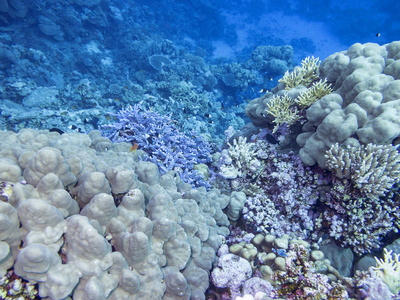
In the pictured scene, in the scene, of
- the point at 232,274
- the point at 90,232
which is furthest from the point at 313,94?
the point at 90,232

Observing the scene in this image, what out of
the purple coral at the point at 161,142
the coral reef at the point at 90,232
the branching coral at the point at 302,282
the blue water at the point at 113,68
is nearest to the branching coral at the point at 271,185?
the purple coral at the point at 161,142

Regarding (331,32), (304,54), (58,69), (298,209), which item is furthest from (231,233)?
(331,32)

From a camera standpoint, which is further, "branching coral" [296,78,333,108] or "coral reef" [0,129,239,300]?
"branching coral" [296,78,333,108]

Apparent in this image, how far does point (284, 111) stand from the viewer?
4641 millimetres

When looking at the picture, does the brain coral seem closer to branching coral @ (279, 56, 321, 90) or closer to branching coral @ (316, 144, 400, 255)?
branching coral @ (316, 144, 400, 255)

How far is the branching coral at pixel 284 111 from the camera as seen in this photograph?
455cm

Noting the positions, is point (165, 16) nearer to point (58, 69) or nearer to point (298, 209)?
point (58, 69)

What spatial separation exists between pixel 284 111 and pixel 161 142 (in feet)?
9.03

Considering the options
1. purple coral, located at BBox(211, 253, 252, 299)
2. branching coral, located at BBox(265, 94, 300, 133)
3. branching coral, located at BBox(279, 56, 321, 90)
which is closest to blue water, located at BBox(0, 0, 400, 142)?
branching coral, located at BBox(279, 56, 321, 90)

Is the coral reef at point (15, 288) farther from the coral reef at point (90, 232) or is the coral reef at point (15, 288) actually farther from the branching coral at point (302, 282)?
the branching coral at point (302, 282)

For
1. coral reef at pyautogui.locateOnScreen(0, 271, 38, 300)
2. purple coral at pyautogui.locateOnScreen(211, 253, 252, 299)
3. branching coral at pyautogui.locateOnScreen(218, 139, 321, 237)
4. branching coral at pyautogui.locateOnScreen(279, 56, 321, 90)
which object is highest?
branching coral at pyautogui.locateOnScreen(279, 56, 321, 90)

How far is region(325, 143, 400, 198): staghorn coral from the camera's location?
124 inches

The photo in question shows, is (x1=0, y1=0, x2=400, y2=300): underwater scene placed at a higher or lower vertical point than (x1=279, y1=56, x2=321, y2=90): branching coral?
lower

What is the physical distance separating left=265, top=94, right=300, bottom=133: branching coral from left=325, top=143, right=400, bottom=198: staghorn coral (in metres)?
1.29
